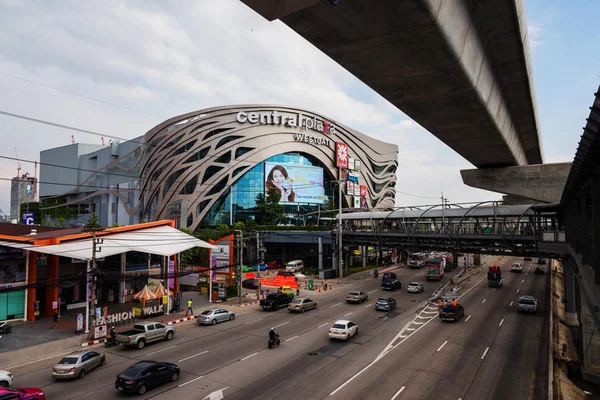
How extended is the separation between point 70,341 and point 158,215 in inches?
2791

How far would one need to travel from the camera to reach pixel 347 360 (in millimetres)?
21266

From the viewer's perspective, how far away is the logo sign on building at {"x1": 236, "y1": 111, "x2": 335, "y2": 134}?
292 feet

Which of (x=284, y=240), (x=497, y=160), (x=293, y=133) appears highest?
(x=293, y=133)

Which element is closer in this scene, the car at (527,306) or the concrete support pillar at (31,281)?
the concrete support pillar at (31,281)

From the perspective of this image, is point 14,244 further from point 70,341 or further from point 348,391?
point 348,391

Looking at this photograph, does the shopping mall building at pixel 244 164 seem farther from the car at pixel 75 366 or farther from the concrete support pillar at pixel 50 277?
the car at pixel 75 366

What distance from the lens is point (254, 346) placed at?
24.1 metres

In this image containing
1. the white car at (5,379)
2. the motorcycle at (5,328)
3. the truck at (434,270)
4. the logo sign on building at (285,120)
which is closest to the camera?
the white car at (5,379)

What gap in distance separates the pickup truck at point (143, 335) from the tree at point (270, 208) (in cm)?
5731

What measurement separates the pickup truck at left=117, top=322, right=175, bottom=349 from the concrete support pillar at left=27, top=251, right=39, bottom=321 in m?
13.3

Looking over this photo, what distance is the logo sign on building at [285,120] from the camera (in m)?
89.1

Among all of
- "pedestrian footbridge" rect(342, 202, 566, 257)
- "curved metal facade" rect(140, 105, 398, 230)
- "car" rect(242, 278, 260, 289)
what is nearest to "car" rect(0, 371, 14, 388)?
"pedestrian footbridge" rect(342, 202, 566, 257)

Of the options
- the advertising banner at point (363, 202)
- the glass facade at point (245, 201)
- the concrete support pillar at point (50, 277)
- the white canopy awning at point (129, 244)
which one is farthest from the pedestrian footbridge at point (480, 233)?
the advertising banner at point (363, 202)

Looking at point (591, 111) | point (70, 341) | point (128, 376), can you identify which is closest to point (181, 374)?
point (128, 376)
